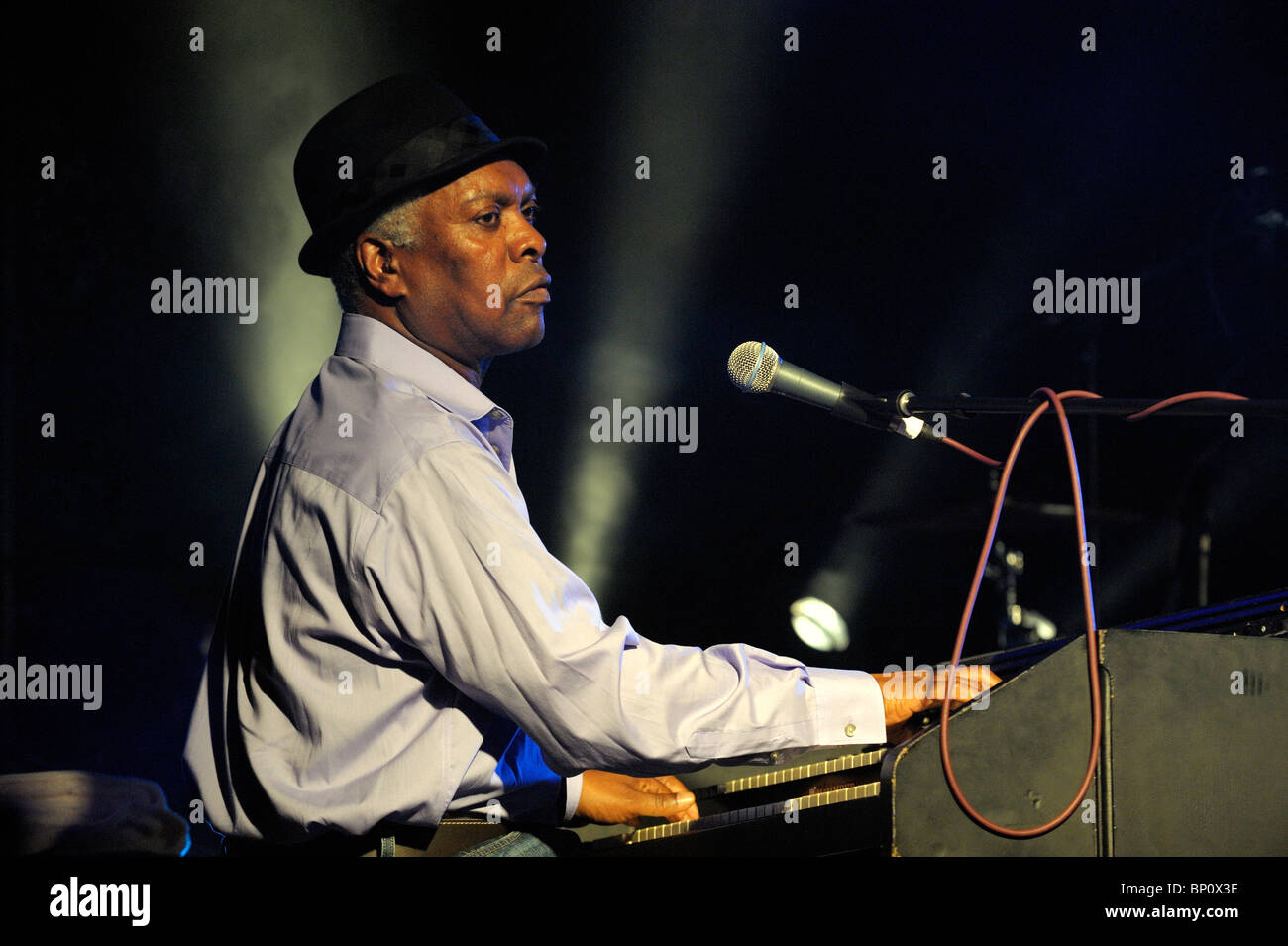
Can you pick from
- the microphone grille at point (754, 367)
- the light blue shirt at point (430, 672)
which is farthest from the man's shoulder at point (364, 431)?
the microphone grille at point (754, 367)

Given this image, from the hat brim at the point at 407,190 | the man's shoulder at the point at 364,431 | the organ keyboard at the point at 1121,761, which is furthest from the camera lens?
the hat brim at the point at 407,190

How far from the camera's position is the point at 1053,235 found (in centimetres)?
446

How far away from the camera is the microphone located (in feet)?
6.50

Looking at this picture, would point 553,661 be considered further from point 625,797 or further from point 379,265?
point 379,265

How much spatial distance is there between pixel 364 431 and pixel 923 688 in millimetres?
1021

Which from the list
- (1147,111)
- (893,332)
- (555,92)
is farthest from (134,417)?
(1147,111)

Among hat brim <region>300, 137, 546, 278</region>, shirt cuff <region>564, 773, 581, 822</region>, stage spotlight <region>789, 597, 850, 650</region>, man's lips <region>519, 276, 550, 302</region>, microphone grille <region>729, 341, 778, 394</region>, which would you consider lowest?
shirt cuff <region>564, 773, 581, 822</region>

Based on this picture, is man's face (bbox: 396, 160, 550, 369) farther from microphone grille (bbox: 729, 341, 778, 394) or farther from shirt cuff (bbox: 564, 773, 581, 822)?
shirt cuff (bbox: 564, 773, 581, 822)

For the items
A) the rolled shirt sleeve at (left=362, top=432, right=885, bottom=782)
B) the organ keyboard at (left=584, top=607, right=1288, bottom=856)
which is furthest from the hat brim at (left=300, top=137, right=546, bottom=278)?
the organ keyboard at (left=584, top=607, right=1288, bottom=856)

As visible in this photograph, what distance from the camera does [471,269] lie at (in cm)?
235

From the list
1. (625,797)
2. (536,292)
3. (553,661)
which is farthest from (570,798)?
(536,292)

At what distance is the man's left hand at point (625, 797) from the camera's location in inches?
86.3

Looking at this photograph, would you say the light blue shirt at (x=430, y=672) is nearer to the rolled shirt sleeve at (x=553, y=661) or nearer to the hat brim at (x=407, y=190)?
the rolled shirt sleeve at (x=553, y=661)

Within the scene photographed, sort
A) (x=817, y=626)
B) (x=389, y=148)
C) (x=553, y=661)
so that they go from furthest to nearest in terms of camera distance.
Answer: (x=817, y=626) → (x=389, y=148) → (x=553, y=661)
